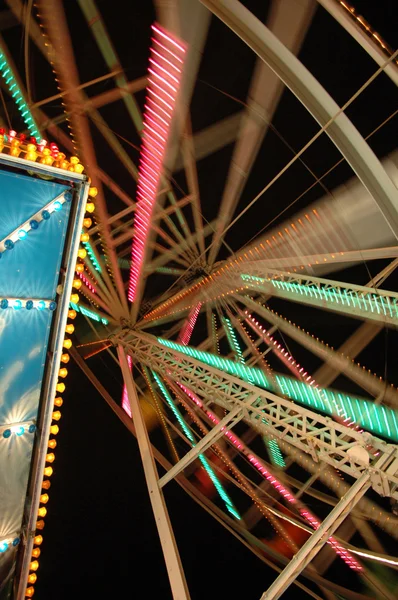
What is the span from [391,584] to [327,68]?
626 centimetres

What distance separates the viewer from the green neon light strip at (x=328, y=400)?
221 inches

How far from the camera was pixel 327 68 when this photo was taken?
4961 mm

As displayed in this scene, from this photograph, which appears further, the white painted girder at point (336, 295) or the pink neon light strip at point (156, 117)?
the white painted girder at point (336, 295)

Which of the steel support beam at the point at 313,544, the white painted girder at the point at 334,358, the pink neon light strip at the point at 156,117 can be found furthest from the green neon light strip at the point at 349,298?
the pink neon light strip at the point at 156,117

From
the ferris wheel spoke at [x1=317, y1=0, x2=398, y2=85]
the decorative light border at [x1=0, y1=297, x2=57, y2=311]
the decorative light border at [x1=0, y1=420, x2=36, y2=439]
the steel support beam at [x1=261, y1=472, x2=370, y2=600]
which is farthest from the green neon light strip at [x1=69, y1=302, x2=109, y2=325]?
the ferris wheel spoke at [x1=317, y1=0, x2=398, y2=85]

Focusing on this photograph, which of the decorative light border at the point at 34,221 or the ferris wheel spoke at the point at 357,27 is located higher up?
the decorative light border at the point at 34,221

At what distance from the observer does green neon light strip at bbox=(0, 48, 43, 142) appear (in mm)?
5286

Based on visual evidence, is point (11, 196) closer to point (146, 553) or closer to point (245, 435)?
point (245, 435)

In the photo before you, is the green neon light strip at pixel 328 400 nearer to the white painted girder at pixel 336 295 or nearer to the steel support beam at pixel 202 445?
the steel support beam at pixel 202 445

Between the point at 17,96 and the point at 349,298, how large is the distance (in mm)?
4508

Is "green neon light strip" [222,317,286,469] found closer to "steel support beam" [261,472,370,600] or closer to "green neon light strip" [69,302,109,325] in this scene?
"green neon light strip" [69,302,109,325]

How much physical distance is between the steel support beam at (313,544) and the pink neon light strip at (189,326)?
5.14m

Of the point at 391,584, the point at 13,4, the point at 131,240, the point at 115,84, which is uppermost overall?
the point at 13,4

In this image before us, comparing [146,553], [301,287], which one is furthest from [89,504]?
[301,287]
